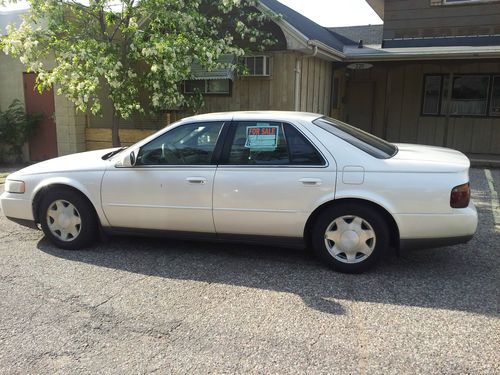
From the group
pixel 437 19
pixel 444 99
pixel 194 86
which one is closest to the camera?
pixel 194 86

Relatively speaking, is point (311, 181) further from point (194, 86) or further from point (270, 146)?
point (194, 86)

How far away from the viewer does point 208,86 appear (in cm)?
1095

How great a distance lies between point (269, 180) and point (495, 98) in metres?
11.0

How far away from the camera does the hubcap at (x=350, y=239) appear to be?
4.30 m

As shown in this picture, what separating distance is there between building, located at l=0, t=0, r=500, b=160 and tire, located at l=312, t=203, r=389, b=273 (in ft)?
19.3

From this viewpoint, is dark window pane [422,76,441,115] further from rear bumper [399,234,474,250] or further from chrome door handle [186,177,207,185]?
chrome door handle [186,177,207,185]

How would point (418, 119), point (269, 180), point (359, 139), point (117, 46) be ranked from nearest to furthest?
point (269, 180)
point (359, 139)
point (117, 46)
point (418, 119)

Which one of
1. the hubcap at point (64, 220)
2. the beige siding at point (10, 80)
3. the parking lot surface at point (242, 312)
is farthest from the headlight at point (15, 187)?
the beige siding at point (10, 80)

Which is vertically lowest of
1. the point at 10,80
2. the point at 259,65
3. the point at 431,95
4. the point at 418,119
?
the point at 418,119

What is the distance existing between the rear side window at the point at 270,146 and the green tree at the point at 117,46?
11.2 ft

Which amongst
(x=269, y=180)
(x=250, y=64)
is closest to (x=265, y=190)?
(x=269, y=180)

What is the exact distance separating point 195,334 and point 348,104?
1260cm

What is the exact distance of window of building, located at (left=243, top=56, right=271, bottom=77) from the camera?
32.9 feet

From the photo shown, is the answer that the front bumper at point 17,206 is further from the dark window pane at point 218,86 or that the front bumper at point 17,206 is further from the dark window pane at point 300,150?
the dark window pane at point 218,86
